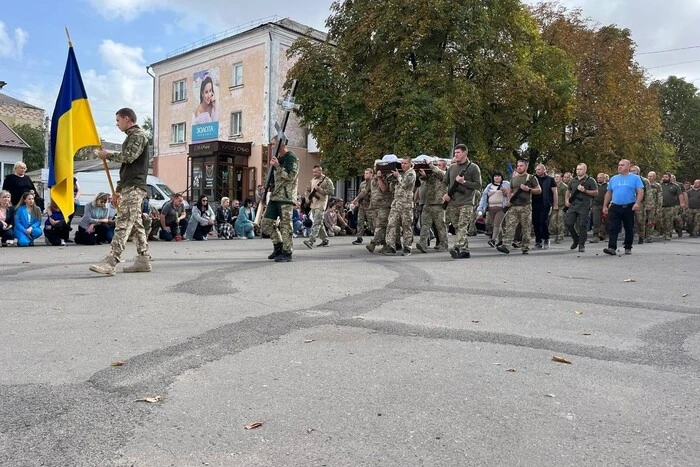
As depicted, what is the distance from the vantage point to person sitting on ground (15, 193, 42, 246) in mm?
13391

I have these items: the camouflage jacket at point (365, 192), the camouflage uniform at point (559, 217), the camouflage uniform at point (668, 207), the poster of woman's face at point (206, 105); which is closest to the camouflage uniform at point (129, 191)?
the camouflage jacket at point (365, 192)

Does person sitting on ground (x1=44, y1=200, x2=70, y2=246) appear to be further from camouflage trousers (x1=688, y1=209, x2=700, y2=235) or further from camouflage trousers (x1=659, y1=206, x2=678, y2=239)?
camouflage trousers (x1=688, y1=209, x2=700, y2=235)

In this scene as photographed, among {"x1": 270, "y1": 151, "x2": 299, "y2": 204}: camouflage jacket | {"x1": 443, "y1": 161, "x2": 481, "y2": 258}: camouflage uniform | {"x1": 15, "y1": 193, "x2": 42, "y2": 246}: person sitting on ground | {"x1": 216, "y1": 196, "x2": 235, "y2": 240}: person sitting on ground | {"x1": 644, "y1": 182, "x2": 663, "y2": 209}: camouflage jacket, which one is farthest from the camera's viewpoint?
{"x1": 216, "y1": 196, "x2": 235, "y2": 240}: person sitting on ground

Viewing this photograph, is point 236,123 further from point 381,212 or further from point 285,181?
point 285,181

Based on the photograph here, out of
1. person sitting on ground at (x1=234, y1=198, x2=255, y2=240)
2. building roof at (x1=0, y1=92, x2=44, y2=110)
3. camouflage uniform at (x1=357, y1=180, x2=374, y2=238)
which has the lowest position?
person sitting on ground at (x1=234, y1=198, x2=255, y2=240)

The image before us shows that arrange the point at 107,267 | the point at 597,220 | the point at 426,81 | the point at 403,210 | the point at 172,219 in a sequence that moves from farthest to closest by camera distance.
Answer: the point at 426,81 → the point at 597,220 → the point at 172,219 → the point at 403,210 → the point at 107,267

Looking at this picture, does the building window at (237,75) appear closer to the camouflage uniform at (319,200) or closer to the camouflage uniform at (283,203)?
the camouflage uniform at (319,200)

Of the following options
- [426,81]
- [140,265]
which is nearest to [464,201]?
[140,265]

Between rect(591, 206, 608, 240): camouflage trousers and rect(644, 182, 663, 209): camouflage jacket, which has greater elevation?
rect(644, 182, 663, 209): camouflage jacket

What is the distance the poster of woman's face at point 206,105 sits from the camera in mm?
36844

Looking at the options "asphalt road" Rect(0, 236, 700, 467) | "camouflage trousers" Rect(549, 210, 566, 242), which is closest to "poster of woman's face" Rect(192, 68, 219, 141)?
"camouflage trousers" Rect(549, 210, 566, 242)

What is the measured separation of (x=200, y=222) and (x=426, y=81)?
37.0ft

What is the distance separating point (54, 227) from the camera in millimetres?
13734

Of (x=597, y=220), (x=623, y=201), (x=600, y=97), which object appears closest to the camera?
(x=623, y=201)
